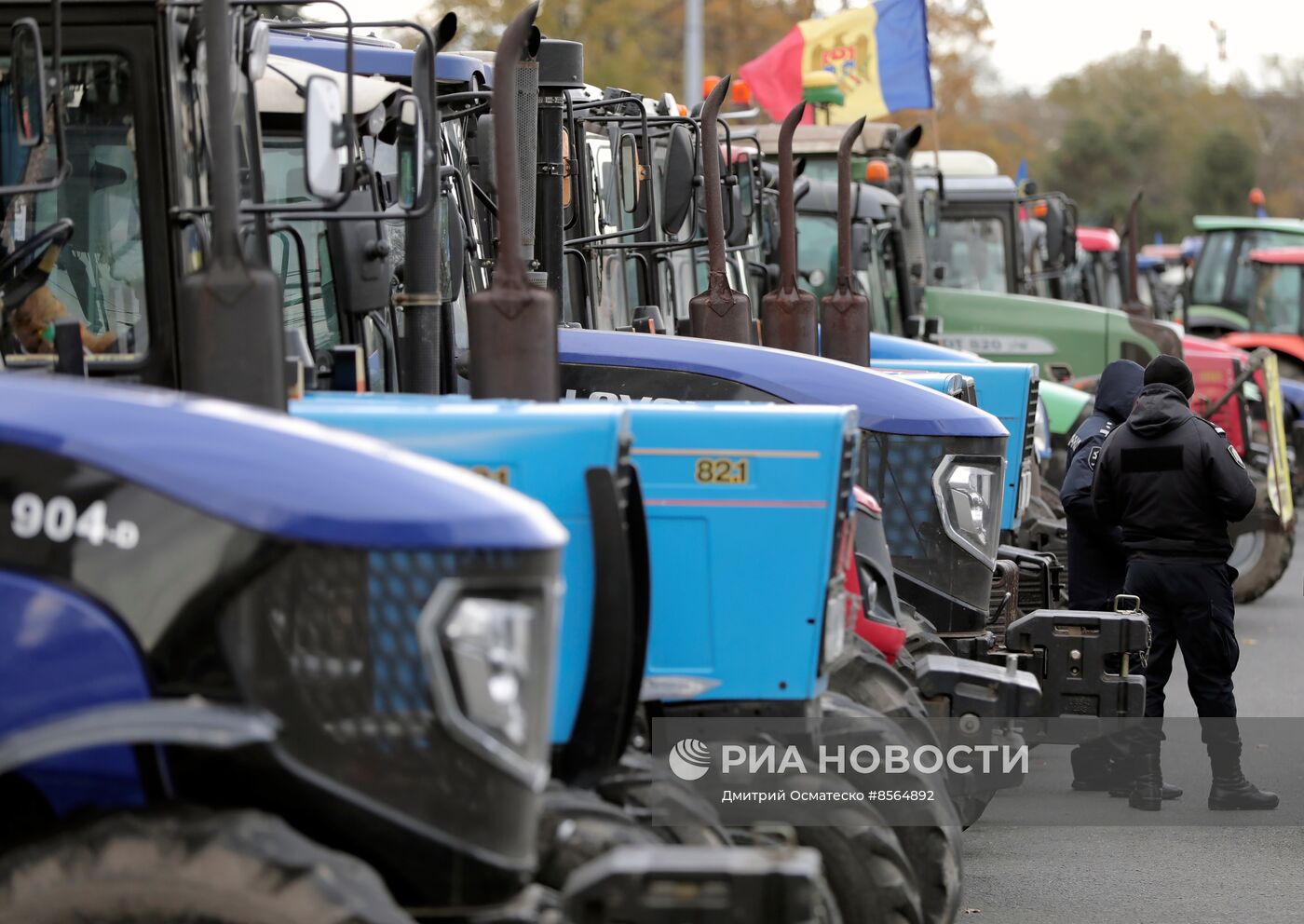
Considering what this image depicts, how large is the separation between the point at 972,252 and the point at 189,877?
17402mm

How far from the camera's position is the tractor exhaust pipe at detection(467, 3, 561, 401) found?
5355mm

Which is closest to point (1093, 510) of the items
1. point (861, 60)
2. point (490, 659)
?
point (490, 659)

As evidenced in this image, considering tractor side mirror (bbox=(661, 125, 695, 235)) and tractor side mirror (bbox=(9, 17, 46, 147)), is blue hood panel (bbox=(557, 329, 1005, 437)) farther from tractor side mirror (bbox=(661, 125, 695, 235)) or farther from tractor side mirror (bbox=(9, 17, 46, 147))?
tractor side mirror (bbox=(9, 17, 46, 147))

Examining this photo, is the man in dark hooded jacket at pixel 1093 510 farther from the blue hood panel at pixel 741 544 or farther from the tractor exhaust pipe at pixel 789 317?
the blue hood panel at pixel 741 544

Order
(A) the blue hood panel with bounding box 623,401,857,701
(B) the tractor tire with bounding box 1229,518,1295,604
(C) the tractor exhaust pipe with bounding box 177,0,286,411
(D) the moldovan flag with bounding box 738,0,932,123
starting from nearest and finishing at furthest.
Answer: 1. (C) the tractor exhaust pipe with bounding box 177,0,286,411
2. (A) the blue hood panel with bounding box 623,401,857,701
3. (B) the tractor tire with bounding box 1229,518,1295,604
4. (D) the moldovan flag with bounding box 738,0,932,123

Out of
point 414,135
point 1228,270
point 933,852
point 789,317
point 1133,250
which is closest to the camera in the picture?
point 414,135

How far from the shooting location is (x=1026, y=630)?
324 inches

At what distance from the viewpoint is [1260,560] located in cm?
1539

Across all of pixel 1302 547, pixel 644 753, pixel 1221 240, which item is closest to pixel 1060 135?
pixel 1221 240

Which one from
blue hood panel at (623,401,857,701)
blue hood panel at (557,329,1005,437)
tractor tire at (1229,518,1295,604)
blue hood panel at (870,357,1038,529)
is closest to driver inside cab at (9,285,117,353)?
blue hood panel at (623,401,857,701)

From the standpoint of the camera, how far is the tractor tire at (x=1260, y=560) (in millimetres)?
15344

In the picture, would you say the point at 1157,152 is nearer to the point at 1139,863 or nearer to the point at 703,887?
the point at 1139,863

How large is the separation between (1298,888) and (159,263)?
4676 mm

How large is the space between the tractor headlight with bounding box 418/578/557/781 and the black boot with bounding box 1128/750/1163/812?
573cm
